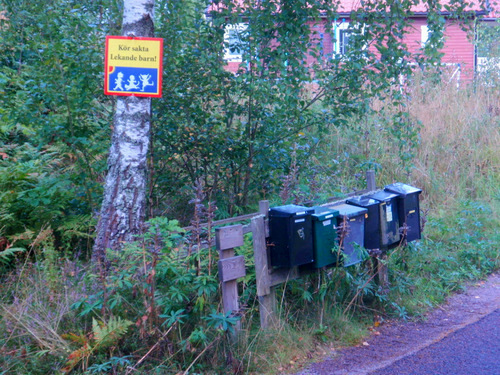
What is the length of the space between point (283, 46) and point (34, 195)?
3779mm

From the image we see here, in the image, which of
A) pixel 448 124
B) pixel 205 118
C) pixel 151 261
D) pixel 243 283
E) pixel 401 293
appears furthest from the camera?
pixel 448 124

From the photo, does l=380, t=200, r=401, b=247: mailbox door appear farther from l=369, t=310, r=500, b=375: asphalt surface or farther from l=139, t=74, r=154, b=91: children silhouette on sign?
l=139, t=74, r=154, b=91: children silhouette on sign

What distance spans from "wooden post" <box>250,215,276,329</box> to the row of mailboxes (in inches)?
4.7

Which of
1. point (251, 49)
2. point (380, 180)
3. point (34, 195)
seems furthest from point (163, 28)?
point (380, 180)

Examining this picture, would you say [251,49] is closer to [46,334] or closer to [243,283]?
[243,283]

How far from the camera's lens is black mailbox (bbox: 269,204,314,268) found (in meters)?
5.26

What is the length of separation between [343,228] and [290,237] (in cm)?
65

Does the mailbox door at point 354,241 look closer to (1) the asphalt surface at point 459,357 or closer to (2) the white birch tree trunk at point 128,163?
(1) the asphalt surface at point 459,357

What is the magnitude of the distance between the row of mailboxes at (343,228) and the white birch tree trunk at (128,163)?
60.3 inches

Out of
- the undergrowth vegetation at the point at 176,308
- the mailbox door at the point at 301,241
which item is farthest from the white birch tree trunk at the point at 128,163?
the mailbox door at the point at 301,241

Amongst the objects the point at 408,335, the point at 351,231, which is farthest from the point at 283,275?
the point at 408,335

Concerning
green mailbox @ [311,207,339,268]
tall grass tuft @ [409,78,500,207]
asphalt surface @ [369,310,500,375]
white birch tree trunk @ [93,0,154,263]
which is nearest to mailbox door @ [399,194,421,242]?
asphalt surface @ [369,310,500,375]

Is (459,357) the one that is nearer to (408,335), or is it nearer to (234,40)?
(408,335)

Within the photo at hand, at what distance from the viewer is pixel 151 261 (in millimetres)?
4676
